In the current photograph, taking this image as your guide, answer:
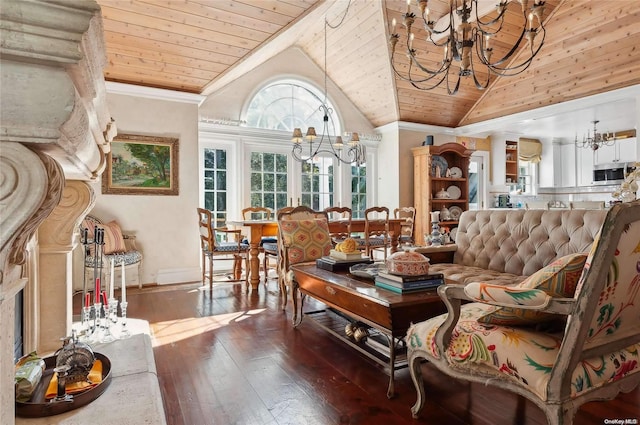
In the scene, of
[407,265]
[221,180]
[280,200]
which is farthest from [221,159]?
[407,265]

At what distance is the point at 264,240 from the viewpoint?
5012 mm

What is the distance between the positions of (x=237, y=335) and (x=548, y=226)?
8.02ft

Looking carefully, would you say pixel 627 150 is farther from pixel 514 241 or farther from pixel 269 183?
pixel 269 183

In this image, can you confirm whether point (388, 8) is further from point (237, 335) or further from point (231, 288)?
point (237, 335)

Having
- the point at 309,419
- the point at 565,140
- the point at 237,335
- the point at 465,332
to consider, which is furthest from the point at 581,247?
the point at 565,140

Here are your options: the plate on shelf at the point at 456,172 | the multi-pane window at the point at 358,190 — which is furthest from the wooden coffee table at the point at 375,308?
the plate on shelf at the point at 456,172

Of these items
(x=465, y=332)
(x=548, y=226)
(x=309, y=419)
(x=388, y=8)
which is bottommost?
(x=309, y=419)

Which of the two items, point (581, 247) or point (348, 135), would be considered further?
point (348, 135)

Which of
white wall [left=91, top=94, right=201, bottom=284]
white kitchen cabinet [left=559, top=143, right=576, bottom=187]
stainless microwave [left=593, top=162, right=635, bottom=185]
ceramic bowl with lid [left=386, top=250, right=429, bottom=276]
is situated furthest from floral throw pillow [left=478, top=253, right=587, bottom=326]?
white kitchen cabinet [left=559, top=143, right=576, bottom=187]

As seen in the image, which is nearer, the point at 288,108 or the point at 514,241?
the point at 514,241

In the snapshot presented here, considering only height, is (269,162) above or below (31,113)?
above

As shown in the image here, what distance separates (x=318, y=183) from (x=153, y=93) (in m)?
2.90

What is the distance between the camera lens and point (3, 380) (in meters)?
0.88

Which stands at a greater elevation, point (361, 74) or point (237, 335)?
point (361, 74)
